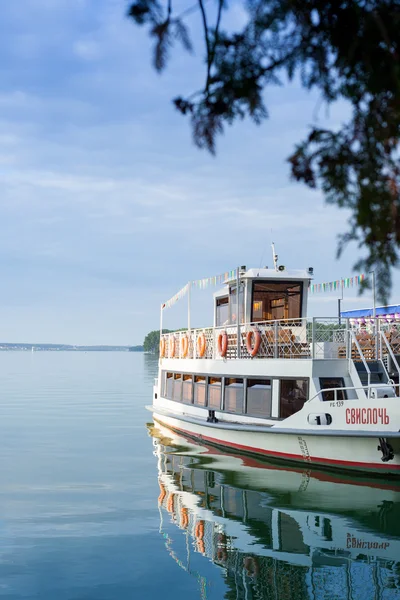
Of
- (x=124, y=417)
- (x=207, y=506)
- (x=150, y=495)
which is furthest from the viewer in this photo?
(x=124, y=417)

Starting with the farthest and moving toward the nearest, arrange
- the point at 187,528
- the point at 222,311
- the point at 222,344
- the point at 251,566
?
the point at 222,311 → the point at 222,344 → the point at 187,528 → the point at 251,566

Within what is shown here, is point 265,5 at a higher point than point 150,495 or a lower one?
higher

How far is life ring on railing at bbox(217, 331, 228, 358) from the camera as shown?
1775 cm

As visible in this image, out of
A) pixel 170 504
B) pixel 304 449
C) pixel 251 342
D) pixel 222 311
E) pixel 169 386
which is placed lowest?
pixel 170 504

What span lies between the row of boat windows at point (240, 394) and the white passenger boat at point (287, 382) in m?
0.03

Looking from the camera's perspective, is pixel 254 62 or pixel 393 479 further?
pixel 393 479

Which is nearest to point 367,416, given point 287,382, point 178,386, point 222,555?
point 287,382

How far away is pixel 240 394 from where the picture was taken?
1703 cm

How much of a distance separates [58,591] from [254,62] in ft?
21.6

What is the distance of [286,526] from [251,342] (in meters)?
6.72

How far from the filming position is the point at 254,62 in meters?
4.66

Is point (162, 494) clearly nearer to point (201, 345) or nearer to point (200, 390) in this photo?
Answer: point (200, 390)

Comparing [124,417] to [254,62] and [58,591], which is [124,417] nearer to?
[58,591]

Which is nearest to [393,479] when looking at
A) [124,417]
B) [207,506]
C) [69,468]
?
[207,506]
